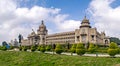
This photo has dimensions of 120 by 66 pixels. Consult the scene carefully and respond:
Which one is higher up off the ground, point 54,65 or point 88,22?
point 88,22

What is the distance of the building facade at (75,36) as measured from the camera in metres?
101

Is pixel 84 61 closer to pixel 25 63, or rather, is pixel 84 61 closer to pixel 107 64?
pixel 107 64

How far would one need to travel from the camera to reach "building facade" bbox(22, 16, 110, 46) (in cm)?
10066

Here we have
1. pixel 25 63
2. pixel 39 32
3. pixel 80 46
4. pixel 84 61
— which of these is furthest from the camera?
pixel 39 32

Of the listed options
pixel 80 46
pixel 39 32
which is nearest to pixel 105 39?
pixel 39 32

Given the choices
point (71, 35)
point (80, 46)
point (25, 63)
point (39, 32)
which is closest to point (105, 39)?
Result: point (71, 35)

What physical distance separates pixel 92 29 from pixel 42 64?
69919mm

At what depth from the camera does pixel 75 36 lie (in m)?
108

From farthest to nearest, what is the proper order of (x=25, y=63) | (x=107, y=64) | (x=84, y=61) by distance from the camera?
1. (x=25, y=63)
2. (x=84, y=61)
3. (x=107, y=64)

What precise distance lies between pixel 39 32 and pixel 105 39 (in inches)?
1716

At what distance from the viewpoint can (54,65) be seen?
32.4m

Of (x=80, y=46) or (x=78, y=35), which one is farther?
(x=78, y=35)

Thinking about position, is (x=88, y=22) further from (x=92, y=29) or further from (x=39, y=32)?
(x=39, y=32)

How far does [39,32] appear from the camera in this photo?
467ft
